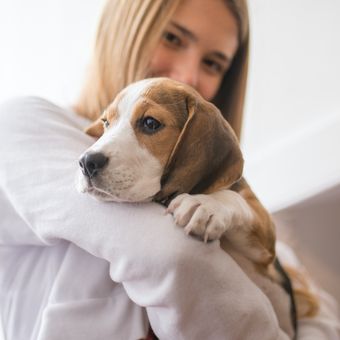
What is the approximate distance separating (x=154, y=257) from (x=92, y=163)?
18 cm

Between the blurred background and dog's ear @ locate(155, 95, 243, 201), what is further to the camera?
the blurred background

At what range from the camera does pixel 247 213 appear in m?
0.78

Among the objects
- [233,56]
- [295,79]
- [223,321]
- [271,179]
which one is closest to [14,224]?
[223,321]

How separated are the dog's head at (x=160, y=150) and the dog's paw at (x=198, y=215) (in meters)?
0.03

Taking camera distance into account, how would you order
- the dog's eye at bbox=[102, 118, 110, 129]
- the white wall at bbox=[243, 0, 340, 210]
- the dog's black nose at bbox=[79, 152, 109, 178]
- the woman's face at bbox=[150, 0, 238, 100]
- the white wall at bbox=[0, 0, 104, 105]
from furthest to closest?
the white wall at bbox=[0, 0, 104, 105] → the white wall at bbox=[243, 0, 340, 210] → the woman's face at bbox=[150, 0, 238, 100] → the dog's eye at bbox=[102, 118, 110, 129] → the dog's black nose at bbox=[79, 152, 109, 178]

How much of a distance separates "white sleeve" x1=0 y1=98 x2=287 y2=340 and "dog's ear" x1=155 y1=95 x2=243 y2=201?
0.19 feet

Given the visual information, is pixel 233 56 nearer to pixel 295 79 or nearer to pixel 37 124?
pixel 37 124

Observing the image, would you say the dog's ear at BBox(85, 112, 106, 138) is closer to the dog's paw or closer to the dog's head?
the dog's head

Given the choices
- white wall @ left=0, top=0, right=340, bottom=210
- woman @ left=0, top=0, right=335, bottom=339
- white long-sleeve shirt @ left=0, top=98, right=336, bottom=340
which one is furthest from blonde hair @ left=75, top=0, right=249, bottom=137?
white wall @ left=0, top=0, right=340, bottom=210

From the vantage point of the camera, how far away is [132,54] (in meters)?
0.96

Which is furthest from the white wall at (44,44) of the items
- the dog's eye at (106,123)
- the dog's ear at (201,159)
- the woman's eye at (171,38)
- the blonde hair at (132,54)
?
the dog's ear at (201,159)

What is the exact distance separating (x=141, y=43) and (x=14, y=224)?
0.51m

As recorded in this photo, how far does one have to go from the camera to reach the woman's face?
0.92 meters

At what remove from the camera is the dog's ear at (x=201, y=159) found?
0.66m
